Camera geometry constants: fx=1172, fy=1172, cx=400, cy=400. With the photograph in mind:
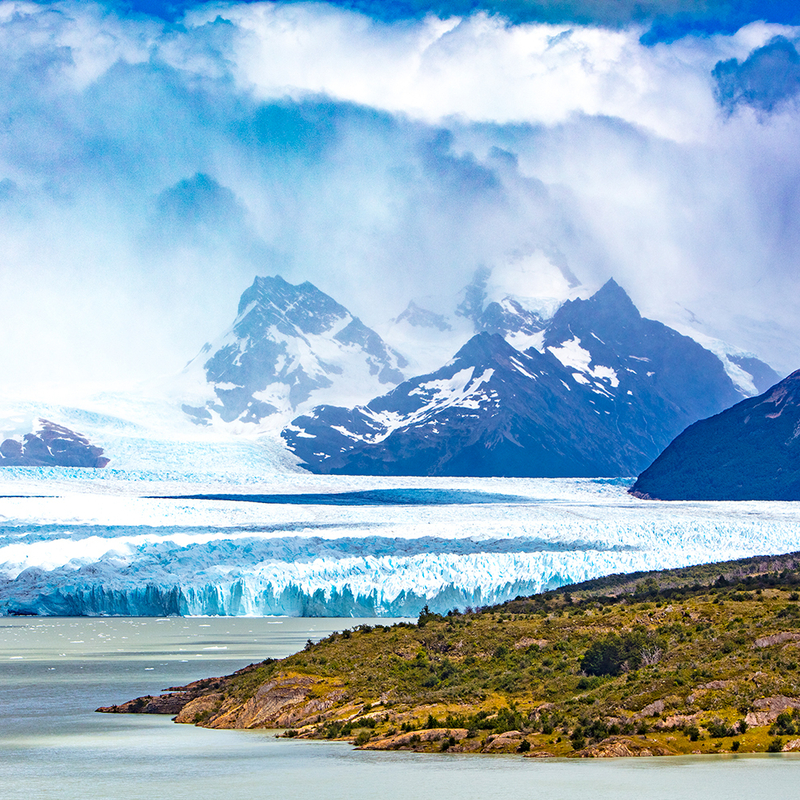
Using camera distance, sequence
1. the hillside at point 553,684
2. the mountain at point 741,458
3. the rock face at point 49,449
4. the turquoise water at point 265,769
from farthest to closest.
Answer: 1. the rock face at point 49,449
2. the mountain at point 741,458
3. the hillside at point 553,684
4. the turquoise water at point 265,769

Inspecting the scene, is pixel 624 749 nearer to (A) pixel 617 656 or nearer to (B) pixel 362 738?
(B) pixel 362 738

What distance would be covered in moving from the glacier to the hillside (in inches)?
966

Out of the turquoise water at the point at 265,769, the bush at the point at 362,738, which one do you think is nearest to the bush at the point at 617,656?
the bush at the point at 362,738

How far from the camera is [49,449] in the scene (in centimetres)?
18062

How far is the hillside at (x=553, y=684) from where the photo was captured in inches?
1046

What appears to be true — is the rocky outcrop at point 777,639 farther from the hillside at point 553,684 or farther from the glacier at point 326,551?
the glacier at point 326,551

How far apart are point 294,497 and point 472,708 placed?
79656 mm

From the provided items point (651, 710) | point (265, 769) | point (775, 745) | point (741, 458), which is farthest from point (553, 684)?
point (741, 458)

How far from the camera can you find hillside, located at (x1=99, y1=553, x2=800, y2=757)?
26.6m

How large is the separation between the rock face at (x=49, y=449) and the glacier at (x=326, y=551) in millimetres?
82808

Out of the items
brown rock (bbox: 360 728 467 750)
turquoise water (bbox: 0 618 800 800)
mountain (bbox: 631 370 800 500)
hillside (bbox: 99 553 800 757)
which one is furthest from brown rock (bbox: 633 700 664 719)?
mountain (bbox: 631 370 800 500)

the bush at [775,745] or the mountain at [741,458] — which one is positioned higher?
the mountain at [741,458]

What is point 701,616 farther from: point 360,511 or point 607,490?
point 607,490

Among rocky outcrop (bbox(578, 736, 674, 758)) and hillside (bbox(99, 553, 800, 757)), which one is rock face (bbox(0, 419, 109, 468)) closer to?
hillside (bbox(99, 553, 800, 757))
